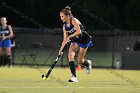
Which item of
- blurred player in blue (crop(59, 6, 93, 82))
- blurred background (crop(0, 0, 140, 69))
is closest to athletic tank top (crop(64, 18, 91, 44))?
blurred player in blue (crop(59, 6, 93, 82))

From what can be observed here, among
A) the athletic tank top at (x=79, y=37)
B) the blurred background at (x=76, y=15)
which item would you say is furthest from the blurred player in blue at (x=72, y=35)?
the blurred background at (x=76, y=15)

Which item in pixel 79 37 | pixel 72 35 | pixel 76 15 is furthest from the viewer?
pixel 76 15

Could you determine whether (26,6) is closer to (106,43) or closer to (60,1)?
(60,1)

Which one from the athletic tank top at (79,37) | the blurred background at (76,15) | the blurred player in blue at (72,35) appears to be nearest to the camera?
the blurred player in blue at (72,35)

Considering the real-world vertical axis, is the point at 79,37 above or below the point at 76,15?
below

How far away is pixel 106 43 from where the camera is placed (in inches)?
1113

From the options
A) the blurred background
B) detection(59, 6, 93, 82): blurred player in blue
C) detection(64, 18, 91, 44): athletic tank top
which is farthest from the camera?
the blurred background

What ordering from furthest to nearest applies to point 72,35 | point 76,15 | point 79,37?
point 76,15 < point 79,37 < point 72,35

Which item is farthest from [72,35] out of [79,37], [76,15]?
[76,15]

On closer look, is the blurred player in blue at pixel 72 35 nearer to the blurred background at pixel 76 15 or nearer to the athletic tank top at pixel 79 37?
the athletic tank top at pixel 79 37

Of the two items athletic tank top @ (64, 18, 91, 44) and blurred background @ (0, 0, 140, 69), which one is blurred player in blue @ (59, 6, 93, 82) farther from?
blurred background @ (0, 0, 140, 69)

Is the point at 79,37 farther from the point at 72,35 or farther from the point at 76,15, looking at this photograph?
the point at 76,15

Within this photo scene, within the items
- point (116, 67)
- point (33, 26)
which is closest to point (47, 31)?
point (116, 67)

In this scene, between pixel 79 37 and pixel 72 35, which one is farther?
pixel 79 37
